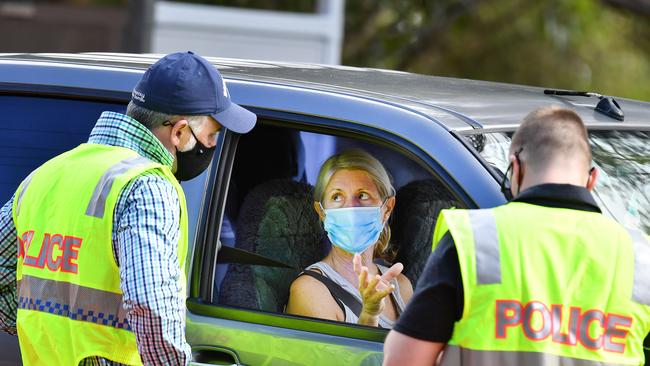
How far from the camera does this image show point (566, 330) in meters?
2.54

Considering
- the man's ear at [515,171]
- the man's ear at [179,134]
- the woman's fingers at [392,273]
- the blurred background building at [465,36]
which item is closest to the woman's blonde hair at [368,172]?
the woman's fingers at [392,273]

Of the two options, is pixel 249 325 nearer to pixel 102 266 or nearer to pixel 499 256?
pixel 102 266

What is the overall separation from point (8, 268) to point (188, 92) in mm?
735

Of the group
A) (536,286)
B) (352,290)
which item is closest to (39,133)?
(352,290)

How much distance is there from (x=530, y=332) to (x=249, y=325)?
0.95m

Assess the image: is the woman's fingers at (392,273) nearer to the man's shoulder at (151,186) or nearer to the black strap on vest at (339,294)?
the black strap on vest at (339,294)

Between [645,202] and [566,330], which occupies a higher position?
[645,202]

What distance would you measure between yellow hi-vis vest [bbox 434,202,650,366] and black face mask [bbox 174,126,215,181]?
2.95 ft

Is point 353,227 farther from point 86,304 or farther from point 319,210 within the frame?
point 86,304

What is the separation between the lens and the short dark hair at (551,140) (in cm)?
260

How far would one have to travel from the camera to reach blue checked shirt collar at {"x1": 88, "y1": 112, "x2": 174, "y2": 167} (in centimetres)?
313

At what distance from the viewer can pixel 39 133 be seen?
369 cm

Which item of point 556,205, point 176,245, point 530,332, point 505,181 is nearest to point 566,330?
point 530,332

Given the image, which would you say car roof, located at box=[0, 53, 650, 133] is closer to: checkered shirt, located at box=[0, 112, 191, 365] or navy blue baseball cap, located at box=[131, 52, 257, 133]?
navy blue baseball cap, located at box=[131, 52, 257, 133]
